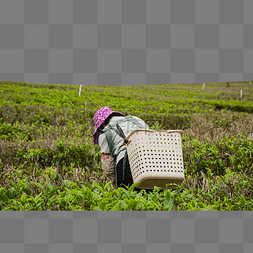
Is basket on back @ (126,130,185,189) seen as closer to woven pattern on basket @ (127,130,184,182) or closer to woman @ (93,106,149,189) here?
woven pattern on basket @ (127,130,184,182)

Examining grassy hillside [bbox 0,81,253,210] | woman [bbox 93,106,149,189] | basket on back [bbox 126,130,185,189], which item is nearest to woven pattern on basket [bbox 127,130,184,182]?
basket on back [bbox 126,130,185,189]

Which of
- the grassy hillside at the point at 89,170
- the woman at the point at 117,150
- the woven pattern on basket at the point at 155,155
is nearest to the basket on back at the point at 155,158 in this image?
the woven pattern on basket at the point at 155,155

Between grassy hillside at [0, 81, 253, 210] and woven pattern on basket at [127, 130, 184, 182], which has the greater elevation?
woven pattern on basket at [127, 130, 184, 182]

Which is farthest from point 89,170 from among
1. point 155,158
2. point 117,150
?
point 155,158

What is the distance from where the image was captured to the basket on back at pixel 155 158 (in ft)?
6.00

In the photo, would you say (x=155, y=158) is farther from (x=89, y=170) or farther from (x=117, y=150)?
(x=89, y=170)

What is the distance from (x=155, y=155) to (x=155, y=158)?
0.09ft

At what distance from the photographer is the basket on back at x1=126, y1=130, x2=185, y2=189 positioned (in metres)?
1.83

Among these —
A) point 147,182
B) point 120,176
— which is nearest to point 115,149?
point 120,176

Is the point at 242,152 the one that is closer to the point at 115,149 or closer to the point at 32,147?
the point at 115,149

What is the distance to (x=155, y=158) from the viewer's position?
1.89m

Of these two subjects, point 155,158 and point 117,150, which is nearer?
point 155,158

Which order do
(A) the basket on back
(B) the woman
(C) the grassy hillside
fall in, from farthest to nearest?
(B) the woman → (A) the basket on back → (C) the grassy hillside

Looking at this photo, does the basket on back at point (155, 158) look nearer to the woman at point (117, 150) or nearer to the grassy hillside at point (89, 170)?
the grassy hillside at point (89, 170)
